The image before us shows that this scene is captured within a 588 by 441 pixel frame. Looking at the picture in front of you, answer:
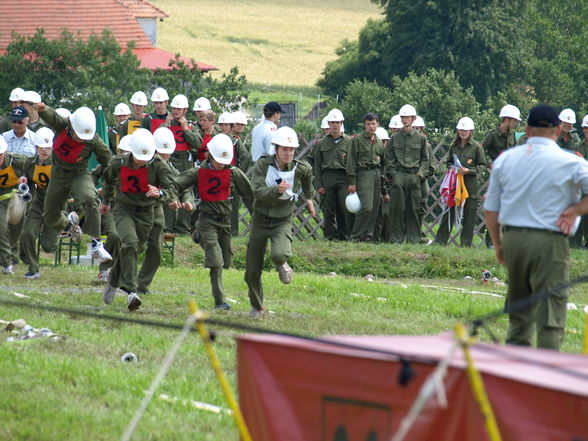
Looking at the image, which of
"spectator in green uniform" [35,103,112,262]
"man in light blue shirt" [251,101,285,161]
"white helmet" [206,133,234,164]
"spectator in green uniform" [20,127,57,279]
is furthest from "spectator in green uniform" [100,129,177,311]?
"man in light blue shirt" [251,101,285,161]

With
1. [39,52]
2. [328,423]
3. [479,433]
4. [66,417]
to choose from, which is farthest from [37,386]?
[39,52]

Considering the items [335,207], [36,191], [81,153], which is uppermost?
[81,153]

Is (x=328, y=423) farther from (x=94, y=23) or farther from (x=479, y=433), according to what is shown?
(x=94, y=23)

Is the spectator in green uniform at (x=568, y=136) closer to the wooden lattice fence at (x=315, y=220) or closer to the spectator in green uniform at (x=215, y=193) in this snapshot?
the wooden lattice fence at (x=315, y=220)

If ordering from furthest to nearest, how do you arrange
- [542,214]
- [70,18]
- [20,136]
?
[70,18]
[20,136]
[542,214]

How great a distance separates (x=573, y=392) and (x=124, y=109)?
57.3ft

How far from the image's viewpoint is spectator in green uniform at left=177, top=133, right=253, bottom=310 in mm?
14867

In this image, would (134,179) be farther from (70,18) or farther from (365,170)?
(70,18)

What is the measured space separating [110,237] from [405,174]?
8231mm

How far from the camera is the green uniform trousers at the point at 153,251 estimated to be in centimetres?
1544

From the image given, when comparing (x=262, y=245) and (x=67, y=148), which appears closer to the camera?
(x=262, y=245)

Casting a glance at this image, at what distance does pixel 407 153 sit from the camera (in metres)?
23.1

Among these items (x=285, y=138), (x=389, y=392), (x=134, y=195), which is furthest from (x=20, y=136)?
(x=389, y=392)

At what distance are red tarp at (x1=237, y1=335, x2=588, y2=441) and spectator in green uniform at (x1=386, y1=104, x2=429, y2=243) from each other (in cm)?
1657
